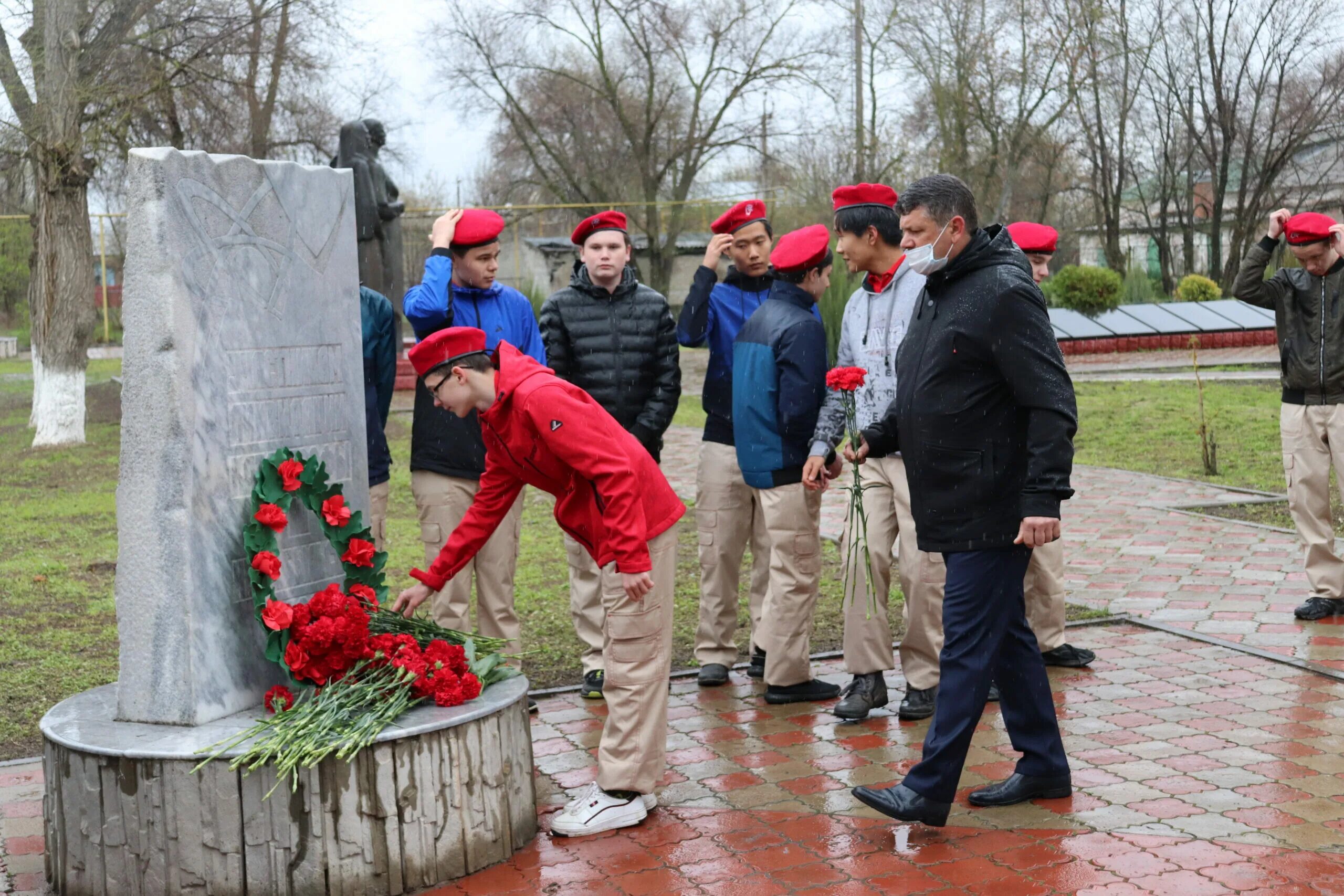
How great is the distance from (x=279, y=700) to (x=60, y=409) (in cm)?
1406

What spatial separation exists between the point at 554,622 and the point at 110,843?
12.6 ft

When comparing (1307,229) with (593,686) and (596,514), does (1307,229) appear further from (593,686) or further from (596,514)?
(596,514)

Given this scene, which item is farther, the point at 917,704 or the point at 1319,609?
the point at 1319,609

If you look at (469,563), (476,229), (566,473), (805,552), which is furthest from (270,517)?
(805,552)

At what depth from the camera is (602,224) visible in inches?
236

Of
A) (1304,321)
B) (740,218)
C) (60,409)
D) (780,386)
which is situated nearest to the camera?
(780,386)

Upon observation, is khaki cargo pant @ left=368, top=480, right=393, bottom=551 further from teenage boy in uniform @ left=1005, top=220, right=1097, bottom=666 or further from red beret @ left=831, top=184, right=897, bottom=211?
teenage boy in uniform @ left=1005, top=220, right=1097, bottom=666

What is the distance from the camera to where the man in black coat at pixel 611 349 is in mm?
5969

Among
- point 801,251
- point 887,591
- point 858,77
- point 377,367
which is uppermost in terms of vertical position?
point 858,77

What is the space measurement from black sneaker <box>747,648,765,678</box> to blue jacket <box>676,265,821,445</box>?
3.19ft

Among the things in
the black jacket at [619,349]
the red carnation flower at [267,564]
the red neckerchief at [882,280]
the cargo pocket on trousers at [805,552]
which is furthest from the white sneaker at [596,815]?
the red neckerchief at [882,280]

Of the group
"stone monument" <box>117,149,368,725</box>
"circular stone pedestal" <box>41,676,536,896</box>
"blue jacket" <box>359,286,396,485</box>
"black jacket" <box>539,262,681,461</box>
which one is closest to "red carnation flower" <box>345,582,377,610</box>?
"stone monument" <box>117,149,368,725</box>

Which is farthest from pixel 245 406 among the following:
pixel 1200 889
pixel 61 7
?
pixel 61 7

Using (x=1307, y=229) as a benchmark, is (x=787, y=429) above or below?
below
